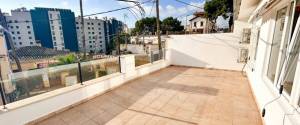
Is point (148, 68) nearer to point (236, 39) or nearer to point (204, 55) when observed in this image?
point (204, 55)

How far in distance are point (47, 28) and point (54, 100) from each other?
34.9m

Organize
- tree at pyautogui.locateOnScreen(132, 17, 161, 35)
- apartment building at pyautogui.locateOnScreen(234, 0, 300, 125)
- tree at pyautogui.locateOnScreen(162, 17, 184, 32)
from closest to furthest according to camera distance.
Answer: apartment building at pyautogui.locateOnScreen(234, 0, 300, 125) < tree at pyautogui.locateOnScreen(162, 17, 184, 32) < tree at pyautogui.locateOnScreen(132, 17, 161, 35)

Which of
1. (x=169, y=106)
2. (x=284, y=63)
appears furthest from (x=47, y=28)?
(x=284, y=63)

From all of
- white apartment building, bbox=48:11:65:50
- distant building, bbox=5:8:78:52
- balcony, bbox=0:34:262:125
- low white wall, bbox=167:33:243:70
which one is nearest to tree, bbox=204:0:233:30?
low white wall, bbox=167:33:243:70

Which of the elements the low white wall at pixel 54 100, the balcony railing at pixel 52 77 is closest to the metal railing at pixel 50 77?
the balcony railing at pixel 52 77

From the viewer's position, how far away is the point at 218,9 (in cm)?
1655

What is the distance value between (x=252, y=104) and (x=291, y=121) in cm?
200

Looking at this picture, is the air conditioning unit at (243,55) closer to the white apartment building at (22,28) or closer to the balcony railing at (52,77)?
the balcony railing at (52,77)

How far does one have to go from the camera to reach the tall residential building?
100 ft

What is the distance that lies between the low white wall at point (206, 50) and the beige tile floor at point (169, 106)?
1966mm

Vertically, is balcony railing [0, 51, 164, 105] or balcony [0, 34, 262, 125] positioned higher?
balcony railing [0, 51, 164, 105]

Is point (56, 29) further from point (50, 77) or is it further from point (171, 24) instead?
point (50, 77)

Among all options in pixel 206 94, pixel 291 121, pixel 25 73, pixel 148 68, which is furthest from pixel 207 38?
pixel 25 73

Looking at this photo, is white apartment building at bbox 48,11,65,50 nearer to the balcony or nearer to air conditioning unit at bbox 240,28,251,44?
the balcony
